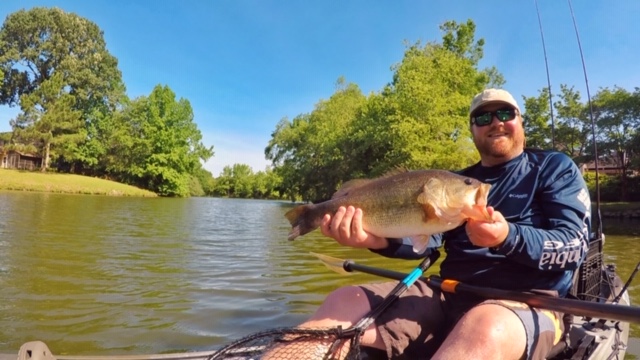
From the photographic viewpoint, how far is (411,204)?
9.07 feet

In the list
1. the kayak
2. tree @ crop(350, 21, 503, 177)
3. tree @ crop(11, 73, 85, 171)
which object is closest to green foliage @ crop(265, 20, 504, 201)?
tree @ crop(350, 21, 503, 177)

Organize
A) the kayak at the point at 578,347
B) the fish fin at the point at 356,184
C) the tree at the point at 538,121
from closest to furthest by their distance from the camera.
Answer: the kayak at the point at 578,347, the fish fin at the point at 356,184, the tree at the point at 538,121

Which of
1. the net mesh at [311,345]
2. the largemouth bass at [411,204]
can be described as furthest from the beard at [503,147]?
the net mesh at [311,345]

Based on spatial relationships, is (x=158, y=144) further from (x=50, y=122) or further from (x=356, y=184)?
(x=356, y=184)

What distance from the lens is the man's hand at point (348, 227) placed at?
295 centimetres

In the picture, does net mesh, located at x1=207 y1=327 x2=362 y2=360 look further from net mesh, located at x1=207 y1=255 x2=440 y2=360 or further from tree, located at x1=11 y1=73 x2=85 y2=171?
tree, located at x1=11 y1=73 x2=85 y2=171

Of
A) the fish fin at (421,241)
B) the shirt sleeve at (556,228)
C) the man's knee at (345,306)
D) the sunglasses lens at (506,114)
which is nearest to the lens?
the shirt sleeve at (556,228)

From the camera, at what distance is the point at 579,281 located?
3443 mm

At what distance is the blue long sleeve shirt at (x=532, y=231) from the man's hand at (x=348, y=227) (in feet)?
2.14

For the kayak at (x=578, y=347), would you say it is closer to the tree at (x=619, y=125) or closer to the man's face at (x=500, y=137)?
the man's face at (x=500, y=137)

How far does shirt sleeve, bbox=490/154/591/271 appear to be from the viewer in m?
2.35

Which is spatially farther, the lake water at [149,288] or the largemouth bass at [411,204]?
the lake water at [149,288]

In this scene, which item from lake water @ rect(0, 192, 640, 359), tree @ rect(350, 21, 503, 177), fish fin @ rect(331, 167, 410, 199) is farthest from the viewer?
tree @ rect(350, 21, 503, 177)

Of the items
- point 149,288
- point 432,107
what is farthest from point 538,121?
point 149,288
